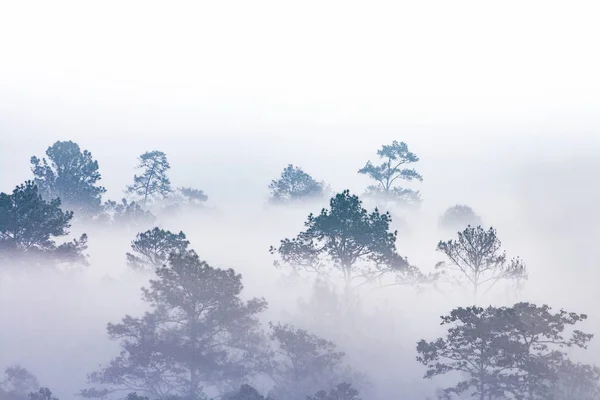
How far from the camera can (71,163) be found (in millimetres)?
95000

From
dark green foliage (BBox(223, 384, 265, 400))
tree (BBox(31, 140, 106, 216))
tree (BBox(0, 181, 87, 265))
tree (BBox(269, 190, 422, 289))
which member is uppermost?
tree (BBox(31, 140, 106, 216))

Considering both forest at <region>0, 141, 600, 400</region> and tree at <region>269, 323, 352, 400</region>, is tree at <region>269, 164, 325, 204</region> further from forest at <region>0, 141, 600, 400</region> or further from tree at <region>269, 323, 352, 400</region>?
tree at <region>269, 323, 352, 400</region>

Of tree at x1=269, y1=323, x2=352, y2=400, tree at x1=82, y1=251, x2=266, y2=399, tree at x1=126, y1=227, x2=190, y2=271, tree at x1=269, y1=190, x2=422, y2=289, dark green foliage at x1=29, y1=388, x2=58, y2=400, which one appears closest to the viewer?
dark green foliage at x1=29, y1=388, x2=58, y2=400

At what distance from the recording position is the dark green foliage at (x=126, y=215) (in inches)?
4018

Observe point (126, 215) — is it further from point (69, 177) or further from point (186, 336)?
point (186, 336)

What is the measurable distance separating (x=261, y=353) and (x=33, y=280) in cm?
2256

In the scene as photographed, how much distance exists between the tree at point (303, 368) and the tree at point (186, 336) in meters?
2.18

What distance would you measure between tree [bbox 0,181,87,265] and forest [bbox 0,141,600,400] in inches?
4.4

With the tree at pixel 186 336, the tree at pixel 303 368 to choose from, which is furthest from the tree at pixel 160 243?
the tree at pixel 303 368

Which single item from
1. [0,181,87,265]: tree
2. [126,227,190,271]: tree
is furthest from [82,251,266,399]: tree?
[0,181,87,265]: tree

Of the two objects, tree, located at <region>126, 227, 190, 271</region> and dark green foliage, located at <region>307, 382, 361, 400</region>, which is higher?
tree, located at <region>126, 227, 190, 271</region>

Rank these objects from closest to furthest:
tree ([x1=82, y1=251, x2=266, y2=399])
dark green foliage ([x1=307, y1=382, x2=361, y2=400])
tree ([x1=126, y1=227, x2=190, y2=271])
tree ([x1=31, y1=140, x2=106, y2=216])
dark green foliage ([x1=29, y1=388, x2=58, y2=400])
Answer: dark green foliage ([x1=29, y1=388, x2=58, y2=400]) → dark green foliage ([x1=307, y1=382, x2=361, y2=400]) → tree ([x1=82, y1=251, x2=266, y2=399]) → tree ([x1=126, y1=227, x2=190, y2=271]) → tree ([x1=31, y1=140, x2=106, y2=216])

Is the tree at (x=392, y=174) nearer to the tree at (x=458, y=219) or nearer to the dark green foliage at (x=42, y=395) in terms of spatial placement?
the tree at (x=458, y=219)

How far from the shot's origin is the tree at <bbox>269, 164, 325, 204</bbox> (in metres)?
116
